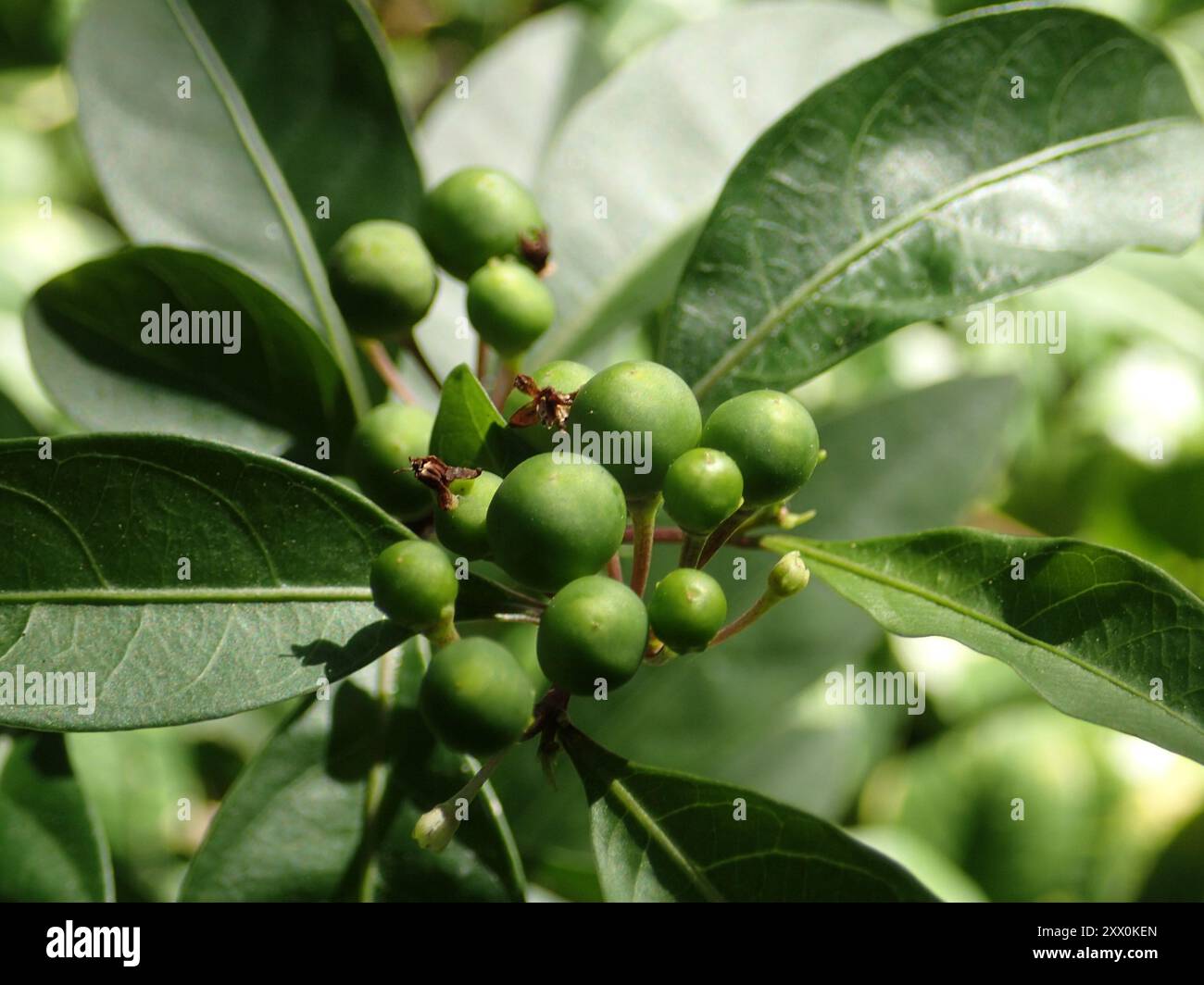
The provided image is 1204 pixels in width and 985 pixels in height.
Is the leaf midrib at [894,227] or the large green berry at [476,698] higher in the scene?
the leaf midrib at [894,227]

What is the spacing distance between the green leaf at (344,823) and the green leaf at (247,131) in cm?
42

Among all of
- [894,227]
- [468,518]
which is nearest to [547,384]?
[468,518]

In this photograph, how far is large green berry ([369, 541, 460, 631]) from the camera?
0.88m

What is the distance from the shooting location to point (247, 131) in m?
1.34

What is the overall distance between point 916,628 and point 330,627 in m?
0.53

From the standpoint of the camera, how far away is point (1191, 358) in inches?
106

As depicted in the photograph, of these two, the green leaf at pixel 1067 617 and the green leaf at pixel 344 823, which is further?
the green leaf at pixel 344 823

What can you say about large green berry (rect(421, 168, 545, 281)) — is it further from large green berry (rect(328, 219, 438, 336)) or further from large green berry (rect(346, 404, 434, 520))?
large green berry (rect(346, 404, 434, 520))

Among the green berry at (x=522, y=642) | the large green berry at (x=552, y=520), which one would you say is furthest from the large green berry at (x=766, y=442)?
the green berry at (x=522, y=642)

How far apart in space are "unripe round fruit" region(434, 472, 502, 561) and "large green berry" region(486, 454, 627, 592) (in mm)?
42

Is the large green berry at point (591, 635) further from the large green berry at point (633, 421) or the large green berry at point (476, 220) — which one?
the large green berry at point (476, 220)

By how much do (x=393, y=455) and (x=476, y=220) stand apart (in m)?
0.27

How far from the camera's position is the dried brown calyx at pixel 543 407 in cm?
93

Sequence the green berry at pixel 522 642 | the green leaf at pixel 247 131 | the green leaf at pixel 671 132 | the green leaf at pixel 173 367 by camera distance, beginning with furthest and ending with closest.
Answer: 1. the green berry at pixel 522 642
2. the green leaf at pixel 671 132
3. the green leaf at pixel 247 131
4. the green leaf at pixel 173 367
